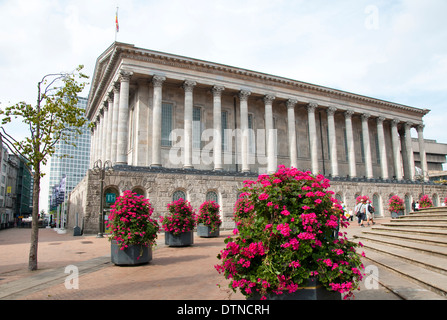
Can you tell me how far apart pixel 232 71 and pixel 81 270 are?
93.4 feet

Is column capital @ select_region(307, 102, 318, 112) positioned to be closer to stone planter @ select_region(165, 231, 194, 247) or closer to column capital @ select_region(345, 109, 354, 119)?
column capital @ select_region(345, 109, 354, 119)

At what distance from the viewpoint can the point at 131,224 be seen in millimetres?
10367

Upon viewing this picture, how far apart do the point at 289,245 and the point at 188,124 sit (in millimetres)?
27641

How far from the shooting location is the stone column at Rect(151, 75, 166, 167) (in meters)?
29.5

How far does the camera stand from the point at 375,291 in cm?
→ 662

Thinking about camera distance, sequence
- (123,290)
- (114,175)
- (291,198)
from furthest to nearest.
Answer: (114,175), (123,290), (291,198)

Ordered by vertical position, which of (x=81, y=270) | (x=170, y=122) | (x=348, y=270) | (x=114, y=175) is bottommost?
(x=81, y=270)

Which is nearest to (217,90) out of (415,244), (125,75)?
(125,75)

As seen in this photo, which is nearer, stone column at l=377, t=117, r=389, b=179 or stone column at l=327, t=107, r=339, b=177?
stone column at l=327, t=107, r=339, b=177

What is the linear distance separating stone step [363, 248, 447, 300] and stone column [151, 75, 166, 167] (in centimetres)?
2268

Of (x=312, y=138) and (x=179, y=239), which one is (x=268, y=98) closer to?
(x=312, y=138)

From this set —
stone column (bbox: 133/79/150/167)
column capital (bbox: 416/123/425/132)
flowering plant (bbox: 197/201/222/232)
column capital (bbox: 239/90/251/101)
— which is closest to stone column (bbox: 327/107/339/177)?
column capital (bbox: 239/90/251/101)
